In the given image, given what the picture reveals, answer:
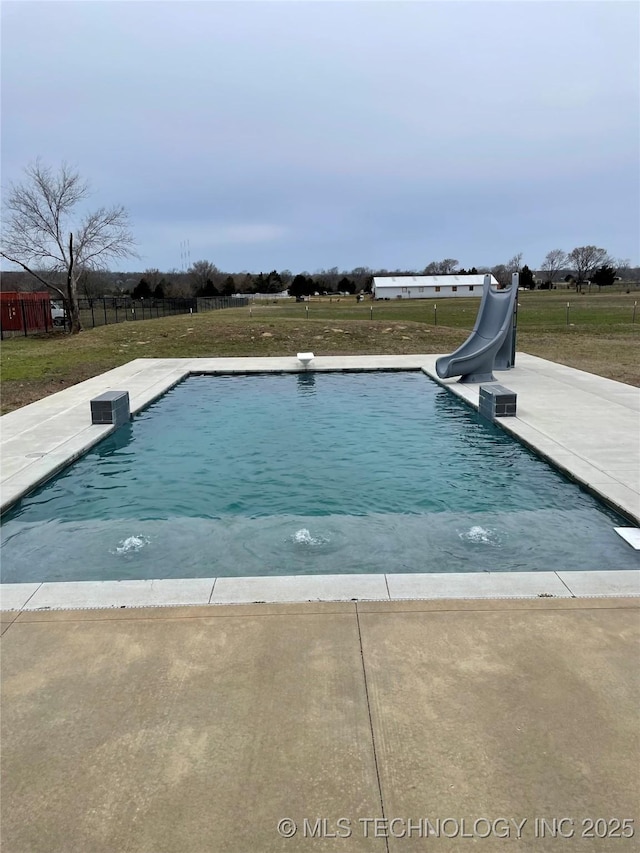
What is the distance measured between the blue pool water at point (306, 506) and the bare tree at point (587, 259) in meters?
104

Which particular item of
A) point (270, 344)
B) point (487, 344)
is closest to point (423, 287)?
point (270, 344)

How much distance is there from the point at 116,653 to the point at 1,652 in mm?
666

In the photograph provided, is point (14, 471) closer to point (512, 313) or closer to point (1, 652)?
point (1, 652)

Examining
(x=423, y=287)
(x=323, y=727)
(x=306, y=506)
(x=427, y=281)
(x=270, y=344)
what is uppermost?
(x=427, y=281)

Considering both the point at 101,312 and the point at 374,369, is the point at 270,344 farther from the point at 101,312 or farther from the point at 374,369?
the point at 101,312

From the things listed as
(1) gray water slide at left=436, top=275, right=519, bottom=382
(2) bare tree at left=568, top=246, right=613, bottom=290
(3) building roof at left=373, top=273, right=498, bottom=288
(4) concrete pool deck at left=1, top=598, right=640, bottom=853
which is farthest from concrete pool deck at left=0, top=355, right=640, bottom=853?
(2) bare tree at left=568, top=246, right=613, bottom=290

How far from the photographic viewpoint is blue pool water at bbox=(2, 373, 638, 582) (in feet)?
16.6

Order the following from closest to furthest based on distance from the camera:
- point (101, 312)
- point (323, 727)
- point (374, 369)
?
point (323, 727), point (374, 369), point (101, 312)

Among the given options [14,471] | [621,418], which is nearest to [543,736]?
[14,471]

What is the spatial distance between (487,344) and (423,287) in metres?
84.9

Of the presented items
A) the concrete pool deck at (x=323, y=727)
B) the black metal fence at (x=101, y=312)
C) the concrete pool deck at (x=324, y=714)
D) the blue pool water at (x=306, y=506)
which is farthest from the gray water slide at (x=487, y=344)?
the black metal fence at (x=101, y=312)

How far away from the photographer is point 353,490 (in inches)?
273

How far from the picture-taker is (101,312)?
39.0 m

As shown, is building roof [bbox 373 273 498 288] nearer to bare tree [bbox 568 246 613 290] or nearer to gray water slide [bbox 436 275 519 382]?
bare tree [bbox 568 246 613 290]
